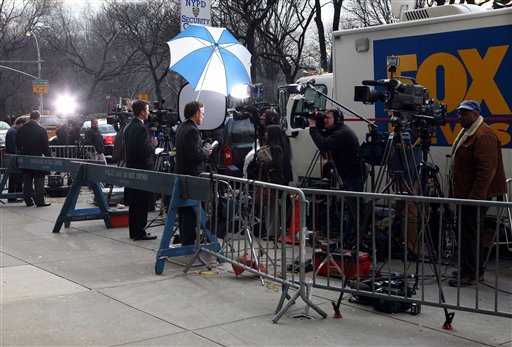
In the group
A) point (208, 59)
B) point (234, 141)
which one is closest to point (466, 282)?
point (208, 59)

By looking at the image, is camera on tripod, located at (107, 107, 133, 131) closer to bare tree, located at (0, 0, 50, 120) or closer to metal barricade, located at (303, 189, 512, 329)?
metal barricade, located at (303, 189, 512, 329)

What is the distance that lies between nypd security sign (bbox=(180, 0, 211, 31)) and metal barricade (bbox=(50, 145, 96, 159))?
610 centimetres

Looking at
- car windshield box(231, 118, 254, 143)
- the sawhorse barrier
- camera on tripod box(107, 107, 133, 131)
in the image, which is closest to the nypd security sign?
car windshield box(231, 118, 254, 143)

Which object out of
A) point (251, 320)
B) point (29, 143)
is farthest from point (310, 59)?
point (251, 320)

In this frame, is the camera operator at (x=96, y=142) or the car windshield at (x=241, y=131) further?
the camera operator at (x=96, y=142)

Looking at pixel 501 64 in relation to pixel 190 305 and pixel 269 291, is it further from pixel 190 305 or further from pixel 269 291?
pixel 190 305

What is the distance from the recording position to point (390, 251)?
5.70 meters

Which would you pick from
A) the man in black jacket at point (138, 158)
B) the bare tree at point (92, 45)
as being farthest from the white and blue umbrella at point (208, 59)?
the bare tree at point (92, 45)

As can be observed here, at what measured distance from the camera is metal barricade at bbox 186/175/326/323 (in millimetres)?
5824

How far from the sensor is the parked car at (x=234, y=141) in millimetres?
11805

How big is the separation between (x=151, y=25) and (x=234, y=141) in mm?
27138

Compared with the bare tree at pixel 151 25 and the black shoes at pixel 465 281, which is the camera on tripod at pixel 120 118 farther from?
the bare tree at pixel 151 25

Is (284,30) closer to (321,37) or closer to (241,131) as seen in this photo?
(321,37)

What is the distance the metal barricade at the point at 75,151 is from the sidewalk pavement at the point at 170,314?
28.1 ft
